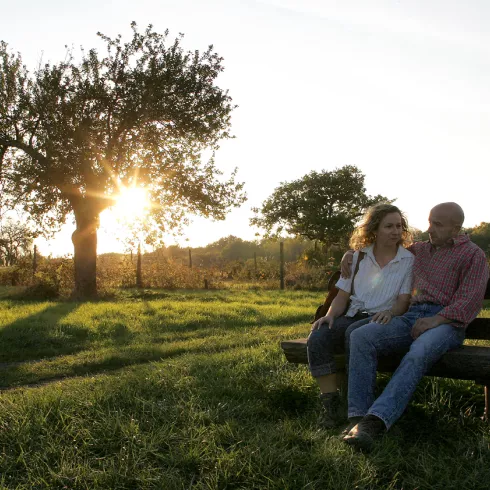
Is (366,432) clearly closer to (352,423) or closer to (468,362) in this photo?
(352,423)

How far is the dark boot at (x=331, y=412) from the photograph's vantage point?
3691mm

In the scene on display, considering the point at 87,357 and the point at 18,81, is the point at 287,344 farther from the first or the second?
the point at 18,81

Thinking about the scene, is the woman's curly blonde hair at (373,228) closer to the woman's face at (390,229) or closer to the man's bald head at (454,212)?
the woman's face at (390,229)

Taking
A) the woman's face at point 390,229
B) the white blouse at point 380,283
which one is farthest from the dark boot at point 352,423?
the woman's face at point 390,229

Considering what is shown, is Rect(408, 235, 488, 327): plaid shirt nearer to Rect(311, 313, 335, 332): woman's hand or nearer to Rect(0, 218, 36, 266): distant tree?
Rect(311, 313, 335, 332): woman's hand

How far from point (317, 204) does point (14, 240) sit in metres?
21.2

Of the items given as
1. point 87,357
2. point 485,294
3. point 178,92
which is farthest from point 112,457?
point 178,92

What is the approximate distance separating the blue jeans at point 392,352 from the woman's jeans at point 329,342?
0.26 m

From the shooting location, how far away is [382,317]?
383 cm

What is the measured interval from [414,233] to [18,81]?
50.3ft

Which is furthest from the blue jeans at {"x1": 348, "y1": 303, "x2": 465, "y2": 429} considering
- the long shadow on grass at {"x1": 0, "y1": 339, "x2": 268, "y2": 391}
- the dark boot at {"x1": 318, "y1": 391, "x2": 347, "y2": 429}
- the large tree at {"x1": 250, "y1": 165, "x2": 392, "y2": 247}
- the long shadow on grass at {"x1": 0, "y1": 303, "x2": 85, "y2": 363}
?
the large tree at {"x1": 250, "y1": 165, "x2": 392, "y2": 247}

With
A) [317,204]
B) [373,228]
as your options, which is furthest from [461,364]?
[317,204]

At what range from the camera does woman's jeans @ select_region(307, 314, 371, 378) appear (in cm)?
391

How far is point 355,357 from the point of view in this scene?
3627 mm
